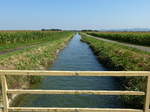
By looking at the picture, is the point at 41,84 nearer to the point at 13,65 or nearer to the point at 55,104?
the point at 13,65

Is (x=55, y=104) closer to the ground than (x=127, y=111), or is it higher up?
closer to the ground

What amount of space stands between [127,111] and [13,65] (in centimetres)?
883

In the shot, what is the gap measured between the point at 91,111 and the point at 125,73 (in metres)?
1.11

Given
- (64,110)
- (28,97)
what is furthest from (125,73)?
(28,97)

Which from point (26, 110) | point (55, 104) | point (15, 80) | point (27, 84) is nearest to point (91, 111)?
point (26, 110)

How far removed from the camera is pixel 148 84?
3.95 meters

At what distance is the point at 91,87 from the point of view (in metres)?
10.7

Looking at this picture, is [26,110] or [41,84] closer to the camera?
[26,110]

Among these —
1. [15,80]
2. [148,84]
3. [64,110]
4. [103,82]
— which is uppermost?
[148,84]

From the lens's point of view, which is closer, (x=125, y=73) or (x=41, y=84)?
(x=125, y=73)

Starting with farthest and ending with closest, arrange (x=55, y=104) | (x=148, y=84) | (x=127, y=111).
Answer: (x=55, y=104) < (x=127, y=111) < (x=148, y=84)

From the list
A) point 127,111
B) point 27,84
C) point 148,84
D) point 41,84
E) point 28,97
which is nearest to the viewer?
point 148,84

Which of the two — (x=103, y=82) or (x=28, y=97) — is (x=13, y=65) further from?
(x=103, y=82)

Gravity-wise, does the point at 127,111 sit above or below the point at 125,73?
below
